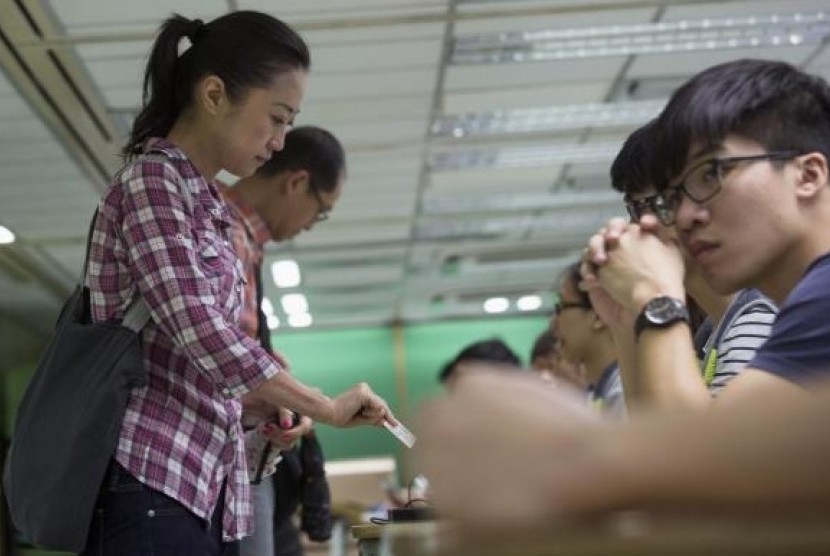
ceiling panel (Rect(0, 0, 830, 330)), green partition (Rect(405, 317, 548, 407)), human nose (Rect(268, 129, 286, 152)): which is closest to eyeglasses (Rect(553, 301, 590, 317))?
ceiling panel (Rect(0, 0, 830, 330))

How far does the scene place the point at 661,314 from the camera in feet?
3.58

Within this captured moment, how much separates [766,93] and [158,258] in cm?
84

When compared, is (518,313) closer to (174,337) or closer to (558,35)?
(558,35)

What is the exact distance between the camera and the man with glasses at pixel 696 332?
3.38ft

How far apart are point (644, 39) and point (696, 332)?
2.46 metres

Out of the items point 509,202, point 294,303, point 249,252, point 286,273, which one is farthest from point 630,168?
point 294,303

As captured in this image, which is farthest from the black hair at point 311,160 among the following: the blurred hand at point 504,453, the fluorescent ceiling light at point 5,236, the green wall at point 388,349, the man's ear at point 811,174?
the green wall at point 388,349

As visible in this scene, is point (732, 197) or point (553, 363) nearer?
point (732, 197)

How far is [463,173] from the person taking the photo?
5918 millimetres

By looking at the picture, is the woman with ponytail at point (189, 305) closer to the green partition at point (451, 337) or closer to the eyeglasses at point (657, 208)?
the eyeglasses at point (657, 208)

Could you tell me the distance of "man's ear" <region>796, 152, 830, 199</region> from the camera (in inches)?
47.0

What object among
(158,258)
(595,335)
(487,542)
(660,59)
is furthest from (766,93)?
(660,59)

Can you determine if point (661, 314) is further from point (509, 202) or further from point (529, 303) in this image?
point (529, 303)

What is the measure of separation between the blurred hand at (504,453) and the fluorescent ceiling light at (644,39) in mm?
3835
